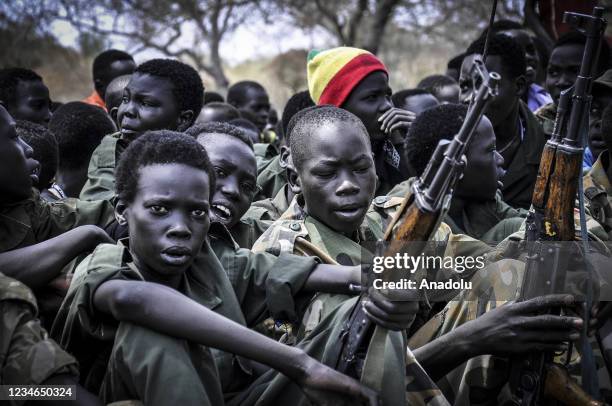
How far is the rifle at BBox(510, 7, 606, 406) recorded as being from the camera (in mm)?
3123

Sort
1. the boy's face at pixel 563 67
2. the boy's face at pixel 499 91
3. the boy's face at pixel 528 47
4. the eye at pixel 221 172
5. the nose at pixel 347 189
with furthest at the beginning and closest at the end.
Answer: the boy's face at pixel 528 47, the boy's face at pixel 563 67, the boy's face at pixel 499 91, the eye at pixel 221 172, the nose at pixel 347 189

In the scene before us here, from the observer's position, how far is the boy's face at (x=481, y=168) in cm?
416

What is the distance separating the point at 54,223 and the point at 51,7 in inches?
423

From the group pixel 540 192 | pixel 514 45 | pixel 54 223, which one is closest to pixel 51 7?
pixel 514 45

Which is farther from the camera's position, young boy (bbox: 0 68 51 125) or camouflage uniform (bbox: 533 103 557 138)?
camouflage uniform (bbox: 533 103 557 138)

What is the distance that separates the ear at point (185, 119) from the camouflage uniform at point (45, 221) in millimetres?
1098

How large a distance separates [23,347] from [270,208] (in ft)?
7.15

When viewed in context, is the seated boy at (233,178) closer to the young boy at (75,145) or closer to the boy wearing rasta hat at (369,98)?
the boy wearing rasta hat at (369,98)

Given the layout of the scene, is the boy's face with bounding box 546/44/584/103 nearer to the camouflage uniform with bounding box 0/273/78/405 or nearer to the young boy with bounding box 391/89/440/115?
the young boy with bounding box 391/89/440/115

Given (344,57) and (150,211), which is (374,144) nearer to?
(344,57)

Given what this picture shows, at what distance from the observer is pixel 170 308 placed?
2.65 meters

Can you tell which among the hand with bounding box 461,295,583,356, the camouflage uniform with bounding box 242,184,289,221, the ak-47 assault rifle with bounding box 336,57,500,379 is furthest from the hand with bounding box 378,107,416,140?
the ak-47 assault rifle with bounding box 336,57,500,379

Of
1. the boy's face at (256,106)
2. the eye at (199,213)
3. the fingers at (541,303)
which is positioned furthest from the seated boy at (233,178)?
the boy's face at (256,106)

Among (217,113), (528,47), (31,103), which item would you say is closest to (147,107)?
(31,103)
